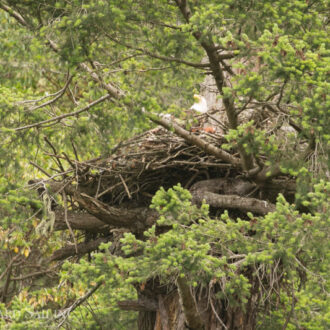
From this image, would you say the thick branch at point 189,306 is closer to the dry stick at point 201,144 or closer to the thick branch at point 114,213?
the thick branch at point 114,213

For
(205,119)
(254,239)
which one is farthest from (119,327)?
(254,239)

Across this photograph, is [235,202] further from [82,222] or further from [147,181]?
[82,222]

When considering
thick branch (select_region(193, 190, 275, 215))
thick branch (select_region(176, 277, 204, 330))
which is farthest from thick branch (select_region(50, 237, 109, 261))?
thick branch (select_region(176, 277, 204, 330))

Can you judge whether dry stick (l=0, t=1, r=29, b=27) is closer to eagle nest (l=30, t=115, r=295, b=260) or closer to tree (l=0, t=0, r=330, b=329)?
tree (l=0, t=0, r=330, b=329)

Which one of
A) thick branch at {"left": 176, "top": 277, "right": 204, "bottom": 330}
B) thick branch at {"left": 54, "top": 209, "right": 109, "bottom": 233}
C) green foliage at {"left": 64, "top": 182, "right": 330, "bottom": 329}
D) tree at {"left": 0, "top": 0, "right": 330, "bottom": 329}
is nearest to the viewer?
green foliage at {"left": 64, "top": 182, "right": 330, "bottom": 329}

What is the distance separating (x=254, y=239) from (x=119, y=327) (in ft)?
10.8

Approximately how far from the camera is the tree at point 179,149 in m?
4.34

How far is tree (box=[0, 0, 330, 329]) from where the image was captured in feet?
14.2

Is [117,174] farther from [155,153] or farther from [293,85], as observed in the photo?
[293,85]

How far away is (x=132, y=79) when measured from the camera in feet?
17.6

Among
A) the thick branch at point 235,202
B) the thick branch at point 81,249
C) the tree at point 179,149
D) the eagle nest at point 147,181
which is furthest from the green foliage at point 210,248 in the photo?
the thick branch at point 81,249

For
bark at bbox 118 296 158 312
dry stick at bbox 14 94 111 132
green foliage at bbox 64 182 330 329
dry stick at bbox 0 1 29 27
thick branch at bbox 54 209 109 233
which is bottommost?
bark at bbox 118 296 158 312

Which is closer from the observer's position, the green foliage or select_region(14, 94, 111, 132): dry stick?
the green foliage

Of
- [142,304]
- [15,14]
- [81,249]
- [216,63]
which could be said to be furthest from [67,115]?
[142,304]
